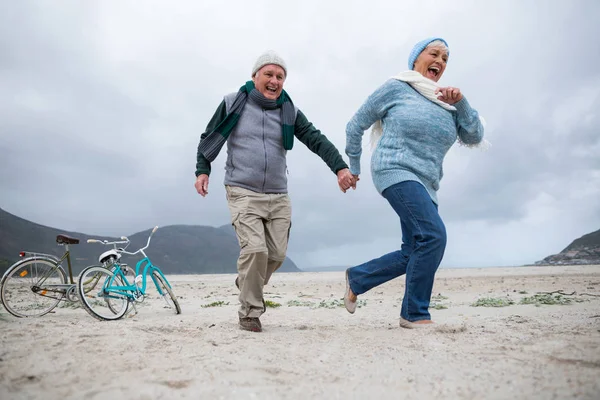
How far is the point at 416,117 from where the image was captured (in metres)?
3.92

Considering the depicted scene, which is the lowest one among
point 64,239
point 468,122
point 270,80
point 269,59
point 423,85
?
point 64,239

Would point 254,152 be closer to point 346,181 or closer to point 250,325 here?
point 346,181

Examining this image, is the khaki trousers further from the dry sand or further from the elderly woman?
the elderly woman

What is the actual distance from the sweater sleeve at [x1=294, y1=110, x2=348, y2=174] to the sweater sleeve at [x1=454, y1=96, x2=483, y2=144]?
1222 millimetres

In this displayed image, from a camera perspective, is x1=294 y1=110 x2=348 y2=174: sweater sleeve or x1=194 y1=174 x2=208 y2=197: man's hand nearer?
x1=194 y1=174 x2=208 y2=197: man's hand

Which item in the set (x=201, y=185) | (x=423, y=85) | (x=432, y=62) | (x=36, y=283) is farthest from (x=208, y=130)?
(x=36, y=283)

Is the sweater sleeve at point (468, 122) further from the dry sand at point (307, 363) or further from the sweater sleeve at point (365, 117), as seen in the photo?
the dry sand at point (307, 363)

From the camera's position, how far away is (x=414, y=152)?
13.0 feet

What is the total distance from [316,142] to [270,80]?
84 cm

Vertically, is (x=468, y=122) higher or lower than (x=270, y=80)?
lower

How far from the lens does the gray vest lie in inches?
170

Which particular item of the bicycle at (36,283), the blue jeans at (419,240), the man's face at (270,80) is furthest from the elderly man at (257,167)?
the bicycle at (36,283)

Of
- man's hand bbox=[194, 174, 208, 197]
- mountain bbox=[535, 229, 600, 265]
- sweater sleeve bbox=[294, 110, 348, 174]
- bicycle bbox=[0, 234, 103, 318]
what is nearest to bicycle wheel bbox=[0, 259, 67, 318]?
bicycle bbox=[0, 234, 103, 318]

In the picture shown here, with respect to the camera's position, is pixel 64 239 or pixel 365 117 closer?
pixel 365 117
